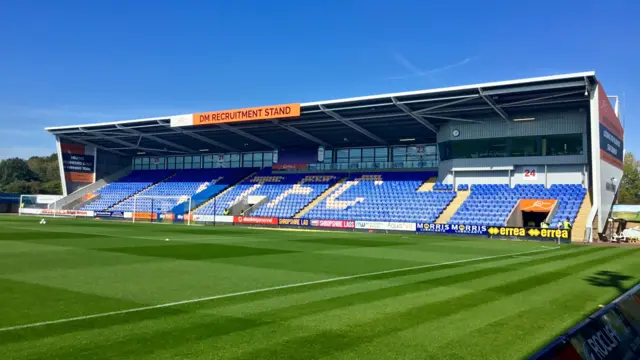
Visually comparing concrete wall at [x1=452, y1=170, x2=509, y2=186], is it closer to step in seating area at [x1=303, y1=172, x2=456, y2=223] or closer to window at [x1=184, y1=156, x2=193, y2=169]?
step in seating area at [x1=303, y1=172, x2=456, y2=223]

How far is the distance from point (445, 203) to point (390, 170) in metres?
11.5

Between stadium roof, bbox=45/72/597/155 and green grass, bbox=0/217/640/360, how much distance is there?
21320 mm

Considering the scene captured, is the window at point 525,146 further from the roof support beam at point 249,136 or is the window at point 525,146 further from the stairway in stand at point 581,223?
the roof support beam at point 249,136

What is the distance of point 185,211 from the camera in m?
55.0

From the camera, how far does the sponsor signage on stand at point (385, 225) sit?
40.1m

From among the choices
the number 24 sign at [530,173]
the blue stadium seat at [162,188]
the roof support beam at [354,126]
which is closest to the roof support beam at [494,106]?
the number 24 sign at [530,173]

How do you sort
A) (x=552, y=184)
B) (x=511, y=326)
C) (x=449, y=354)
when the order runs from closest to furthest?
(x=449, y=354)
(x=511, y=326)
(x=552, y=184)

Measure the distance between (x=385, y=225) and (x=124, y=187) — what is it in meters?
41.7

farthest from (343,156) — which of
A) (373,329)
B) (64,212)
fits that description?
(373,329)

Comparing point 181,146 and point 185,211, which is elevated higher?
point 181,146

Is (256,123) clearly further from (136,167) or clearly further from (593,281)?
(593,281)

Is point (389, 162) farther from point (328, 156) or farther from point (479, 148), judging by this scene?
point (479, 148)

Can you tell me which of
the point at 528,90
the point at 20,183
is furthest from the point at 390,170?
the point at 20,183

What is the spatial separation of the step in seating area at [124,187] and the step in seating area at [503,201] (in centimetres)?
4402
